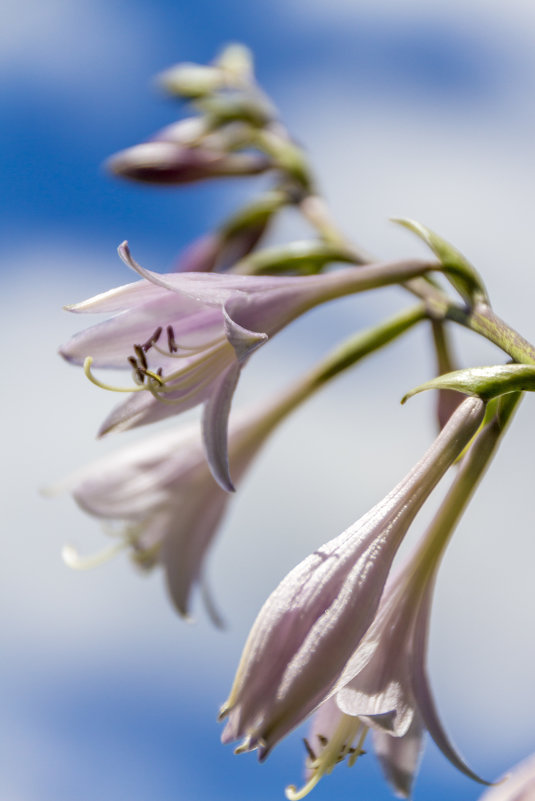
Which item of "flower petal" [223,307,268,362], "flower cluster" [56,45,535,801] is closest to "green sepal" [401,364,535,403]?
"flower cluster" [56,45,535,801]

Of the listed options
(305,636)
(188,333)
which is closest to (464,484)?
(305,636)

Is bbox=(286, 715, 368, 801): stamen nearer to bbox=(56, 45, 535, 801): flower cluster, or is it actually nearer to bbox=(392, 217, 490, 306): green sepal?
bbox=(56, 45, 535, 801): flower cluster

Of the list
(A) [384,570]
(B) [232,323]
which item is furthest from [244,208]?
(A) [384,570]

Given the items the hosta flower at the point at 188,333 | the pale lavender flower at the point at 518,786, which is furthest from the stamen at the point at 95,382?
the pale lavender flower at the point at 518,786

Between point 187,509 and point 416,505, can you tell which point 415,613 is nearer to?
point 416,505

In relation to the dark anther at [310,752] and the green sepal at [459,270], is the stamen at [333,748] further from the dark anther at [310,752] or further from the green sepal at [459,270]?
the green sepal at [459,270]

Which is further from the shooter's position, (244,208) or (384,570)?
(244,208)

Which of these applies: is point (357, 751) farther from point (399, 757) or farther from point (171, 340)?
point (171, 340)
